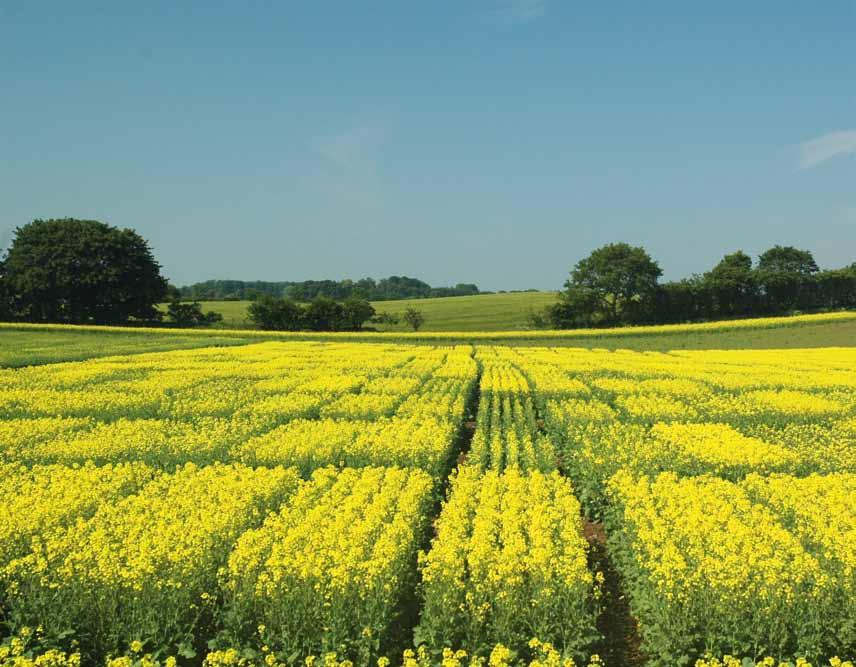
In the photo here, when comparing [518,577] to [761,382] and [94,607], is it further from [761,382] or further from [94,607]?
[761,382]

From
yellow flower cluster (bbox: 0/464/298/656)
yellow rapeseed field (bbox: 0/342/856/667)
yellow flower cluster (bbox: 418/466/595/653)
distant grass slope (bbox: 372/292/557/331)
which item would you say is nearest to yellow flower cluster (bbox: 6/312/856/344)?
distant grass slope (bbox: 372/292/557/331)

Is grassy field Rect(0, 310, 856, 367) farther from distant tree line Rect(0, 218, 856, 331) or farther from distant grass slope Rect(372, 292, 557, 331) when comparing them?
distant grass slope Rect(372, 292, 557, 331)

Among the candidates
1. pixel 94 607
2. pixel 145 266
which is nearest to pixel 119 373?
pixel 94 607

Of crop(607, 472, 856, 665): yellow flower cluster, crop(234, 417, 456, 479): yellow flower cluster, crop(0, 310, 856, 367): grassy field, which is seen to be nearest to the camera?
crop(607, 472, 856, 665): yellow flower cluster

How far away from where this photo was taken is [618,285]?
269ft

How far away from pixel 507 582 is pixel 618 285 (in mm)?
79524

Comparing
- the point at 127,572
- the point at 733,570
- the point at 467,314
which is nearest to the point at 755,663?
the point at 733,570

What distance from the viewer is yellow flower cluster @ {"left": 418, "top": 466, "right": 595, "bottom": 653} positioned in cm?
648

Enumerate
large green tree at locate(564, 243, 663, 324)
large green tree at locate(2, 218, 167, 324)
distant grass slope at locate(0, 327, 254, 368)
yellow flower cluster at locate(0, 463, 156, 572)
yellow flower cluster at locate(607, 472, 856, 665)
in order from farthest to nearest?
large green tree at locate(564, 243, 663, 324) → large green tree at locate(2, 218, 167, 324) → distant grass slope at locate(0, 327, 254, 368) → yellow flower cluster at locate(0, 463, 156, 572) → yellow flower cluster at locate(607, 472, 856, 665)

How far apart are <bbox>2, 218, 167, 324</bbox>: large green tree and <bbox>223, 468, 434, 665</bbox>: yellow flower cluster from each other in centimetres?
7219

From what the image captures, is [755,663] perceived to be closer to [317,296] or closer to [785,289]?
[317,296]

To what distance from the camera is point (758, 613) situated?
250 inches

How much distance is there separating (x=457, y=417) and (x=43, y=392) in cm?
1436

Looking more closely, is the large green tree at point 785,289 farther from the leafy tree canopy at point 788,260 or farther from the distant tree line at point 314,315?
the distant tree line at point 314,315
